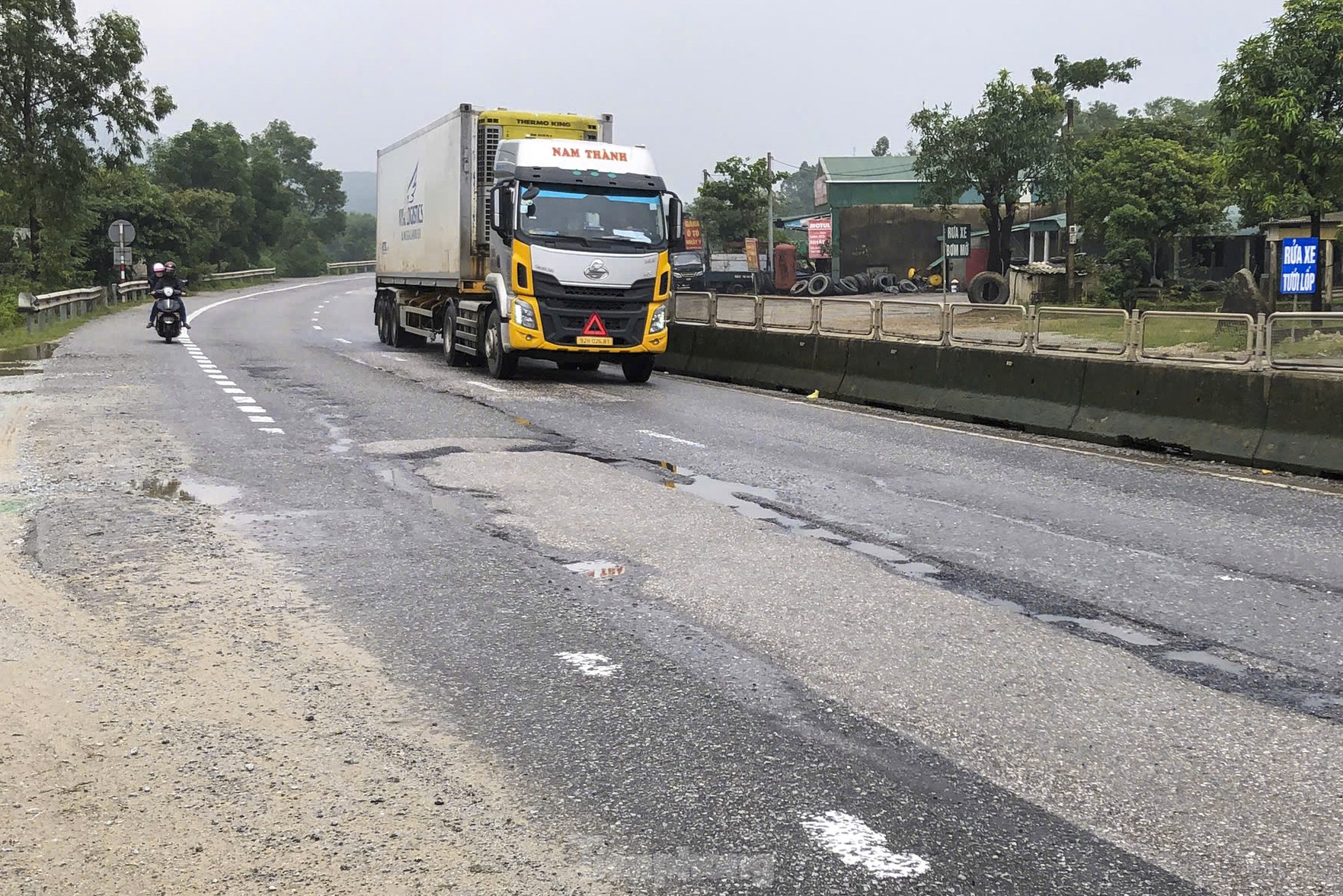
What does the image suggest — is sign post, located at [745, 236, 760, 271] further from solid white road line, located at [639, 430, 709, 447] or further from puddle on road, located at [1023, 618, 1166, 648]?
puddle on road, located at [1023, 618, 1166, 648]

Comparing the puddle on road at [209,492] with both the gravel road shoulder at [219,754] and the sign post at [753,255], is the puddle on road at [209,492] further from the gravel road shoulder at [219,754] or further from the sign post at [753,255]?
the sign post at [753,255]

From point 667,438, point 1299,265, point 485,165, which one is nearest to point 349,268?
point 485,165

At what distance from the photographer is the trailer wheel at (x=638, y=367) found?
2200 cm

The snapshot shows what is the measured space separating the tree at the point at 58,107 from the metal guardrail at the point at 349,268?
162ft

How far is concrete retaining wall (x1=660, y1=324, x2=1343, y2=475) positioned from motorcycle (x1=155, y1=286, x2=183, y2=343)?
1324cm

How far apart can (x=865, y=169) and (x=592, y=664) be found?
80.1 m

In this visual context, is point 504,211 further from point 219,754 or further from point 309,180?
point 309,180

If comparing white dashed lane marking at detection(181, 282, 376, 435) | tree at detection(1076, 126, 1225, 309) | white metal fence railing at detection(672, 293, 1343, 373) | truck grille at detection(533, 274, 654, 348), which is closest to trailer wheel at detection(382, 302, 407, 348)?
white dashed lane marking at detection(181, 282, 376, 435)

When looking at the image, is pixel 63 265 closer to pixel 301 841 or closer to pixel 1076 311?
pixel 1076 311

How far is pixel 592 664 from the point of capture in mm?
5965

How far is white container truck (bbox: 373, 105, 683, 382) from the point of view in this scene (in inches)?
819

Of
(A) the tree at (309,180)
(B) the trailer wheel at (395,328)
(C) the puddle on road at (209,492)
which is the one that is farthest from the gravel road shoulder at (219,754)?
(A) the tree at (309,180)

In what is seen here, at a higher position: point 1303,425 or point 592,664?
point 1303,425

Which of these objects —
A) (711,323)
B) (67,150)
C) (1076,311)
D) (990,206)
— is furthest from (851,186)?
(1076,311)
